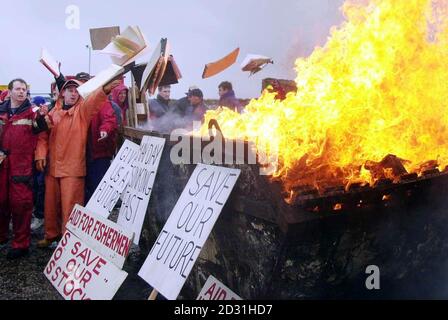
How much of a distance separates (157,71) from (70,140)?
147 cm

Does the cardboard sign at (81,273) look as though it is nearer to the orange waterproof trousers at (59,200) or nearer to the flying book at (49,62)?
the orange waterproof trousers at (59,200)

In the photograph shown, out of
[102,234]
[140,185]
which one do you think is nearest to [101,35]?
[140,185]

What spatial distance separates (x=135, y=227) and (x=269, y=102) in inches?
73.6

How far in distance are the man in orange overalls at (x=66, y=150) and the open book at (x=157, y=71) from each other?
329 mm

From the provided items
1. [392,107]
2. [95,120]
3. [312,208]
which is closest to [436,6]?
[392,107]

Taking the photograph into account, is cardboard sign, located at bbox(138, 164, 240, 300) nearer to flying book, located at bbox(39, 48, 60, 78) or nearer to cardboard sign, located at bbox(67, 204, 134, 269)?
cardboard sign, located at bbox(67, 204, 134, 269)

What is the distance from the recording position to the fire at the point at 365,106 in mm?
2822

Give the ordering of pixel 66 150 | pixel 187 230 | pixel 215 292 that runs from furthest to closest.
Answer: pixel 66 150
pixel 215 292
pixel 187 230

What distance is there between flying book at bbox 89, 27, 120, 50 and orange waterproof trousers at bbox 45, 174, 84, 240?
207 cm

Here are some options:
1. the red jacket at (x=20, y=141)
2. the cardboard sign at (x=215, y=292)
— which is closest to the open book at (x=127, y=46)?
the red jacket at (x=20, y=141)

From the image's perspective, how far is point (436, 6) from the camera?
3971mm

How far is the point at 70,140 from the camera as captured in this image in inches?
205

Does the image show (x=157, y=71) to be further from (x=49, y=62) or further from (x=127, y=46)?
(x=49, y=62)
